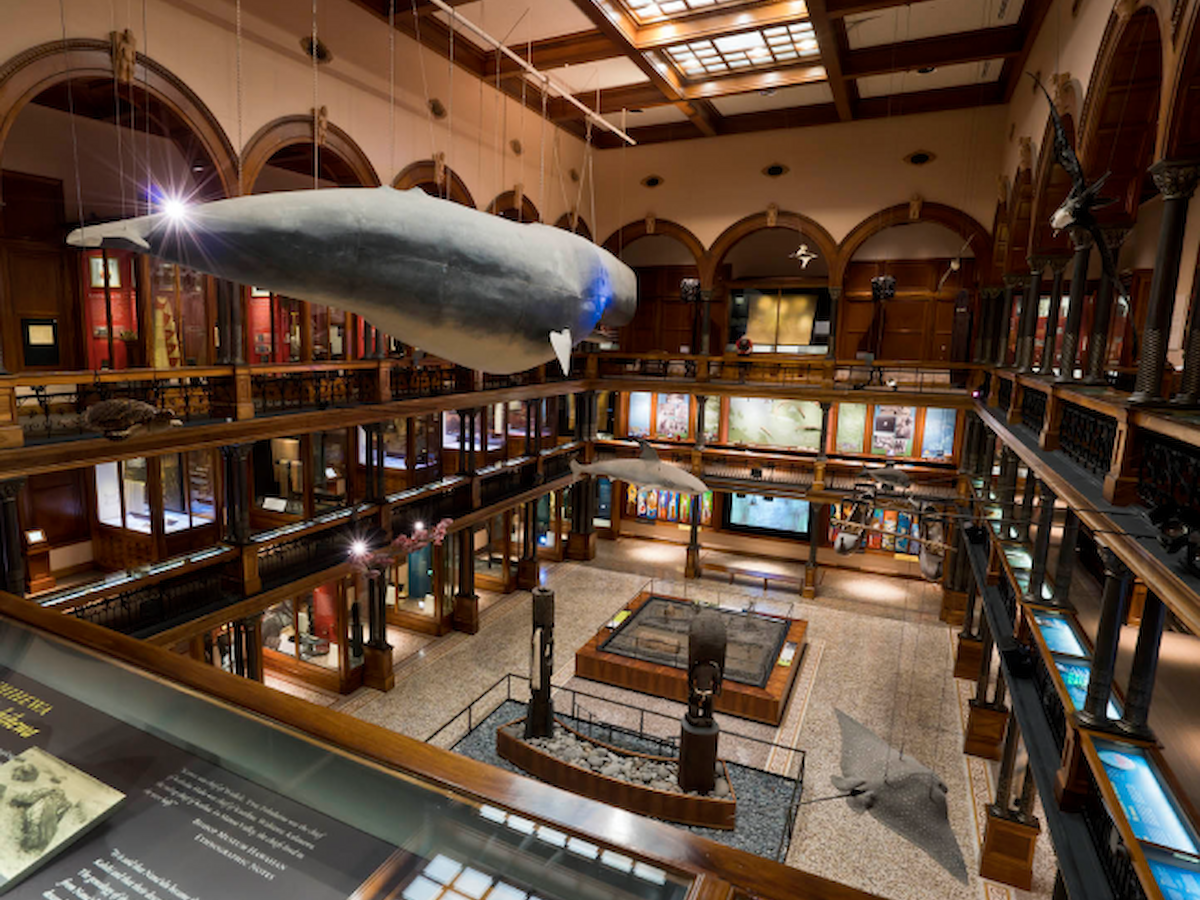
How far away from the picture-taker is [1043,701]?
7.31 meters

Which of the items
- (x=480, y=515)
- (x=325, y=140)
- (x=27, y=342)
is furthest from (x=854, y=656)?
(x=27, y=342)

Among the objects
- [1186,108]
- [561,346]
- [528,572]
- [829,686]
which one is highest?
[1186,108]

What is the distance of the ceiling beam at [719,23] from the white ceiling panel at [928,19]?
122 centimetres

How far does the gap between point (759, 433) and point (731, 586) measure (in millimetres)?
4562

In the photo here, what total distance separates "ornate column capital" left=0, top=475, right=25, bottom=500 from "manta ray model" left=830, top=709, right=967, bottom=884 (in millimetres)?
8684

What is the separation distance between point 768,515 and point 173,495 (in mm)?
14795

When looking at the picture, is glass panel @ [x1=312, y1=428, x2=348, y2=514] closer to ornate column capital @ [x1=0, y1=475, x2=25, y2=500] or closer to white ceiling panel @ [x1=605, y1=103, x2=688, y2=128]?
ornate column capital @ [x1=0, y1=475, x2=25, y2=500]

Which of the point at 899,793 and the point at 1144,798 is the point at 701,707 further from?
the point at 1144,798

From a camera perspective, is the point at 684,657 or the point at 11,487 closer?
the point at 11,487

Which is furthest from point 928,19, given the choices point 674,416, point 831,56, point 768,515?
point 768,515

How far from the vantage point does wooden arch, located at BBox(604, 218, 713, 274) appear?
1866 centimetres

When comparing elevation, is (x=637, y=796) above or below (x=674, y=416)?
below

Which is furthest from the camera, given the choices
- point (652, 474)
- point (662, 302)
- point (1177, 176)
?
point (662, 302)

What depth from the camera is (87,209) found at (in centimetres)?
1161
